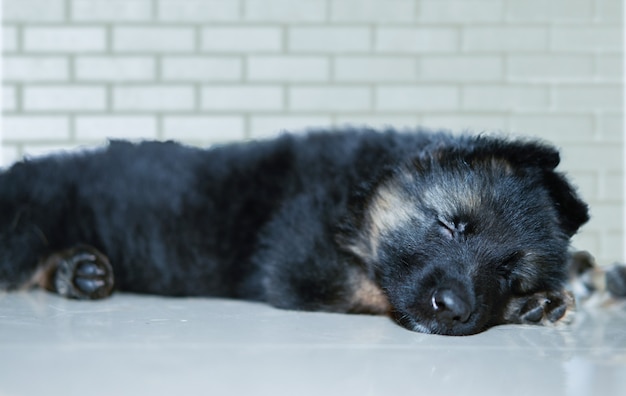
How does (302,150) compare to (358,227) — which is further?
(302,150)

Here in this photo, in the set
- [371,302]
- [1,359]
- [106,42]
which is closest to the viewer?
[1,359]

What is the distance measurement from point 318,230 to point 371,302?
328mm

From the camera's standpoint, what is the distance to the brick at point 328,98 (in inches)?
181

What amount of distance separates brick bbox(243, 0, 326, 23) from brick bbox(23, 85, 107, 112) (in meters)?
1.04

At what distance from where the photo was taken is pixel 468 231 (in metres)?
2.47

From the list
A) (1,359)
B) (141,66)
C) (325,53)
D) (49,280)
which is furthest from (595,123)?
(1,359)

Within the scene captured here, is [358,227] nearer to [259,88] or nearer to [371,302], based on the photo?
[371,302]

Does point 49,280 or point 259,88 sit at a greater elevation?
point 259,88

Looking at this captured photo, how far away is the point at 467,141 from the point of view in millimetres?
2771

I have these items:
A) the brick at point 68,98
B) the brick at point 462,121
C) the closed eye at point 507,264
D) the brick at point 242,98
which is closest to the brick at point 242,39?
the brick at point 242,98

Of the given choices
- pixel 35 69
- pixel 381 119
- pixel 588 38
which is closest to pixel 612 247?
pixel 588 38

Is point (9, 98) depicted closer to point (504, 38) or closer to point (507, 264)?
point (504, 38)

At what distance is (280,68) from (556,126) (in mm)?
1796

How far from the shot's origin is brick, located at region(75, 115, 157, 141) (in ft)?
15.0
